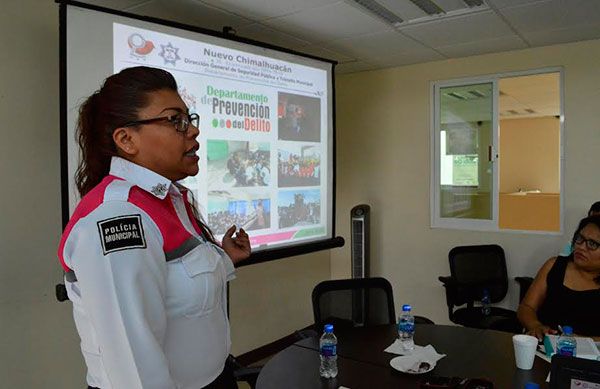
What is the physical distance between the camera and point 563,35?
325 cm

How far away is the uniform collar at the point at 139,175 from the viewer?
105cm

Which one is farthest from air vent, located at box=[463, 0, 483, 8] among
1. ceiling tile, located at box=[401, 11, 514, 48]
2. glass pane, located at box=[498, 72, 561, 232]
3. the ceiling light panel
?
glass pane, located at box=[498, 72, 561, 232]

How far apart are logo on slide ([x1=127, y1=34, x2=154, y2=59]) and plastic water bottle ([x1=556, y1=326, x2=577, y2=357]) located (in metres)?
2.33

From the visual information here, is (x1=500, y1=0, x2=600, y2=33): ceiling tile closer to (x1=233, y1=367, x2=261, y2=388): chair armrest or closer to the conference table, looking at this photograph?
the conference table

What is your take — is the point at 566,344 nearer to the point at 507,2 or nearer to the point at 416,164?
the point at 507,2

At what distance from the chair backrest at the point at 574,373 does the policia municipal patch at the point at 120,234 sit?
37.7 inches

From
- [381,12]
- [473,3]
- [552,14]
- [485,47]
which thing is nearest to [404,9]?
[381,12]

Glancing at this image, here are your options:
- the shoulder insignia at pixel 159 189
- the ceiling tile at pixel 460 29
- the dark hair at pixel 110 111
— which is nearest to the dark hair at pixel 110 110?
the dark hair at pixel 110 111

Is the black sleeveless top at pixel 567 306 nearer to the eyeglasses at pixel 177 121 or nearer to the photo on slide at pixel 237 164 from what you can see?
the photo on slide at pixel 237 164

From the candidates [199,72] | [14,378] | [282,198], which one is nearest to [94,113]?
[199,72]

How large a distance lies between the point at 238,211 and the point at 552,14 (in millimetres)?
2352

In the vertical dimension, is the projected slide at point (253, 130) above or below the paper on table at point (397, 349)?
above

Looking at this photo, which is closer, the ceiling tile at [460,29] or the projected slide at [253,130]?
the projected slide at [253,130]

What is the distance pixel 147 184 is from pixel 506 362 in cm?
149
